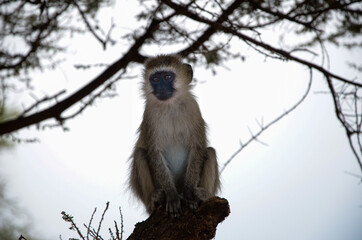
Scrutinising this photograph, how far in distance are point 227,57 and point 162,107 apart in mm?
1556

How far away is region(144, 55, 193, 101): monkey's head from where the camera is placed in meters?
5.48

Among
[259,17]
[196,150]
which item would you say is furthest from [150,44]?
[196,150]

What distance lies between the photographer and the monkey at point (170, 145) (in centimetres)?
478

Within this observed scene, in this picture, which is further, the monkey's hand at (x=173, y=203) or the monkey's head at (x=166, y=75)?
the monkey's head at (x=166, y=75)

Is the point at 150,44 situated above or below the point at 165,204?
above

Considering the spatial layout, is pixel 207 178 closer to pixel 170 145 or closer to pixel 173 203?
pixel 170 145

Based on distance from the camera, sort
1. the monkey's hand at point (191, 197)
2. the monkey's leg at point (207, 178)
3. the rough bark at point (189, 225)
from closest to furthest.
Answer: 1. the rough bark at point (189, 225)
2. the monkey's hand at point (191, 197)
3. the monkey's leg at point (207, 178)

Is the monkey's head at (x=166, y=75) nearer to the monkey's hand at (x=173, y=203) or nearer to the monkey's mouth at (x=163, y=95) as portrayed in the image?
the monkey's mouth at (x=163, y=95)

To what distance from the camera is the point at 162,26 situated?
6152 millimetres

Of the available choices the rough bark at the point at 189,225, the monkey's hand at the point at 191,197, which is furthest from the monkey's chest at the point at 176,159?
the rough bark at the point at 189,225

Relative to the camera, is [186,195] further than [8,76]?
No

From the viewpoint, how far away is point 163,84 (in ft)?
17.9

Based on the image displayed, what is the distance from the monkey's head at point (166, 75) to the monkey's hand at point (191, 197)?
133cm

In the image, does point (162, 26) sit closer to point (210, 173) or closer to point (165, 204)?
point (210, 173)
